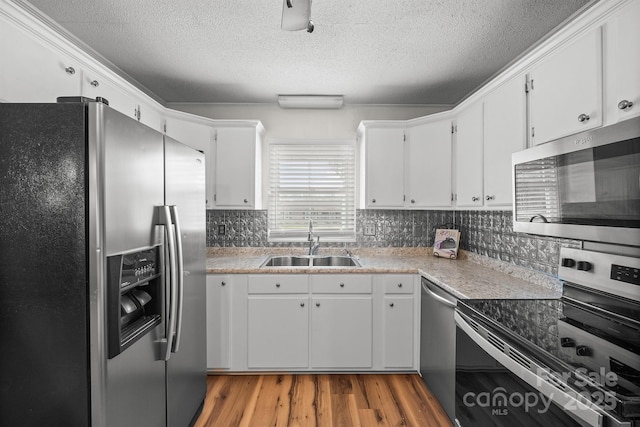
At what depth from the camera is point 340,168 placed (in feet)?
10.8

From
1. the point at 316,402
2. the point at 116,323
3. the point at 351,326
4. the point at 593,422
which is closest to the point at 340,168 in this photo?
the point at 351,326

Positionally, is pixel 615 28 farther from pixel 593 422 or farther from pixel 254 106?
pixel 254 106

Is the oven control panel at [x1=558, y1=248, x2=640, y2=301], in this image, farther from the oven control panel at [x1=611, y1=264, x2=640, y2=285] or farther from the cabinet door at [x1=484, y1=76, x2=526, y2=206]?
the cabinet door at [x1=484, y1=76, x2=526, y2=206]

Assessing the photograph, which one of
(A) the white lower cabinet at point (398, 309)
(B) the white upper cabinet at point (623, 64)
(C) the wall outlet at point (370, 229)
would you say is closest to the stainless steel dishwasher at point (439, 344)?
(A) the white lower cabinet at point (398, 309)

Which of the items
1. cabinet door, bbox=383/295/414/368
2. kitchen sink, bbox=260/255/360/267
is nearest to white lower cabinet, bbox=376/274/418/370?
cabinet door, bbox=383/295/414/368

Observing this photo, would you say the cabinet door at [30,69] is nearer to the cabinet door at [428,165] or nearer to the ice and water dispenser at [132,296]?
the ice and water dispenser at [132,296]

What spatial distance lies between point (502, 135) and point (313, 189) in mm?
1767

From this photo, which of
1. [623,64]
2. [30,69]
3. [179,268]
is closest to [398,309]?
[179,268]

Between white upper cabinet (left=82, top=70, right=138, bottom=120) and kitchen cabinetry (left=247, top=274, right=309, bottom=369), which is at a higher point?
white upper cabinet (left=82, top=70, right=138, bottom=120)

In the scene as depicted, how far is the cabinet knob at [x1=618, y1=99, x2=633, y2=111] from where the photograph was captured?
1135mm

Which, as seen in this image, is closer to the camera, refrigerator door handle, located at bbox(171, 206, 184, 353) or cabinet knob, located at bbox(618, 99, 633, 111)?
cabinet knob, located at bbox(618, 99, 633, 111)

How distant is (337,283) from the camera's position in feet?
8.17

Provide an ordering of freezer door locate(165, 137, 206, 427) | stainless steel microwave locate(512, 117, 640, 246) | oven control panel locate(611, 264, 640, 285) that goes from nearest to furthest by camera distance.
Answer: stainless steel microwave locate(512, 117, 640, 246) < oven control panel locate(611, 264, 640, 285) < freezer door locate(165, 137, 206, 427)

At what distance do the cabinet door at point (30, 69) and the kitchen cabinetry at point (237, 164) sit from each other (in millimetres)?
1281
